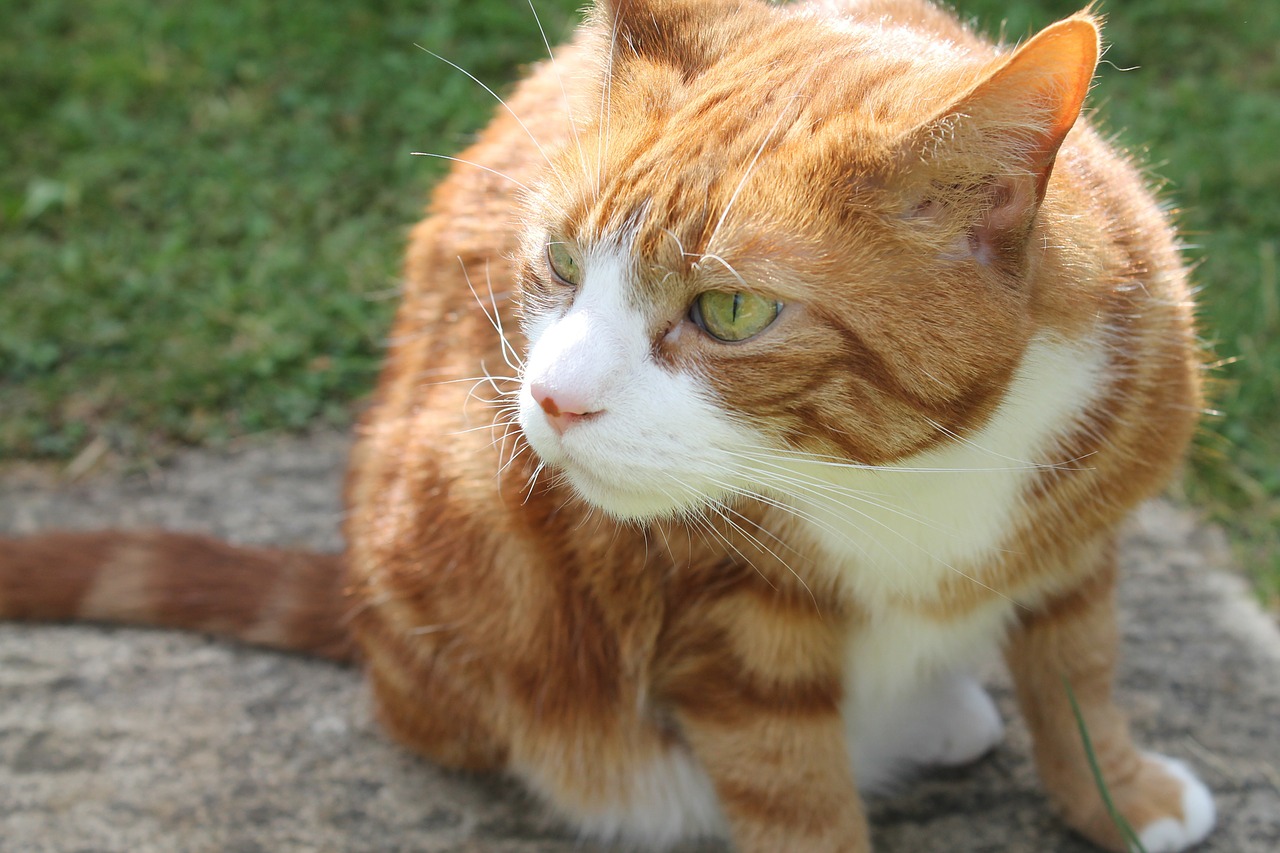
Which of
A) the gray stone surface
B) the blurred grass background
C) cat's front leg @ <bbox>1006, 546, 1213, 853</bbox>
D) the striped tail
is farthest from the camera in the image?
the blurred grass background

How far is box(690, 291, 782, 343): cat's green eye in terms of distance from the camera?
1426mm

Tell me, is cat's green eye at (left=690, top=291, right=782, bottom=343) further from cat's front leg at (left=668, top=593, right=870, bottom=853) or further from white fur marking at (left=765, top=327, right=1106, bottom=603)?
cat's front leg at (left=668, top=593, right=870, bottom=853)

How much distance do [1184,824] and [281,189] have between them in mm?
2933

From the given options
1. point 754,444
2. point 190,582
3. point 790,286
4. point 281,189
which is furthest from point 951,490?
point 281,189

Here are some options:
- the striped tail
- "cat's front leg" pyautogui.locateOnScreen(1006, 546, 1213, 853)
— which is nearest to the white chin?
"cat's front leg" pyautogui.locateOnScreen(1006, 546, 1213, 853)

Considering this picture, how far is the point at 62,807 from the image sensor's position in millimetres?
2260

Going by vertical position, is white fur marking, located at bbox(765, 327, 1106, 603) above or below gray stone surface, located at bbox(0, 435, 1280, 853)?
above

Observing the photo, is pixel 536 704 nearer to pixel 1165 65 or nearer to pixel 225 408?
pixel 225 408

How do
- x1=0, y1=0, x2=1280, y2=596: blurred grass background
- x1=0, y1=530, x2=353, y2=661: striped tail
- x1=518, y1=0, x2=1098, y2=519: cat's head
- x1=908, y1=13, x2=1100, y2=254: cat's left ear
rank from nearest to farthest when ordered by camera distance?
x1=908, y1=13, x2=1100, y2=254: cat's left ear → x1=518, y1=0, x2=1098, y2=519: cat's head → x1=0, y1=530, x2=353, y2=661: striped tail → x1=0, y1=0, x2=1280, y2=596: blurred grass background

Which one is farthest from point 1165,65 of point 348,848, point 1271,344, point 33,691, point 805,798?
point 33,691

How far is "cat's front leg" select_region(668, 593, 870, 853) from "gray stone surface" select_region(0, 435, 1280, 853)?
0.32 meters

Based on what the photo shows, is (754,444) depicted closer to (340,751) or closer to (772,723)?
(772,723)

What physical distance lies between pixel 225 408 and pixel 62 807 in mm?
1211

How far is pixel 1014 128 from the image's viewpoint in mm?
1331
